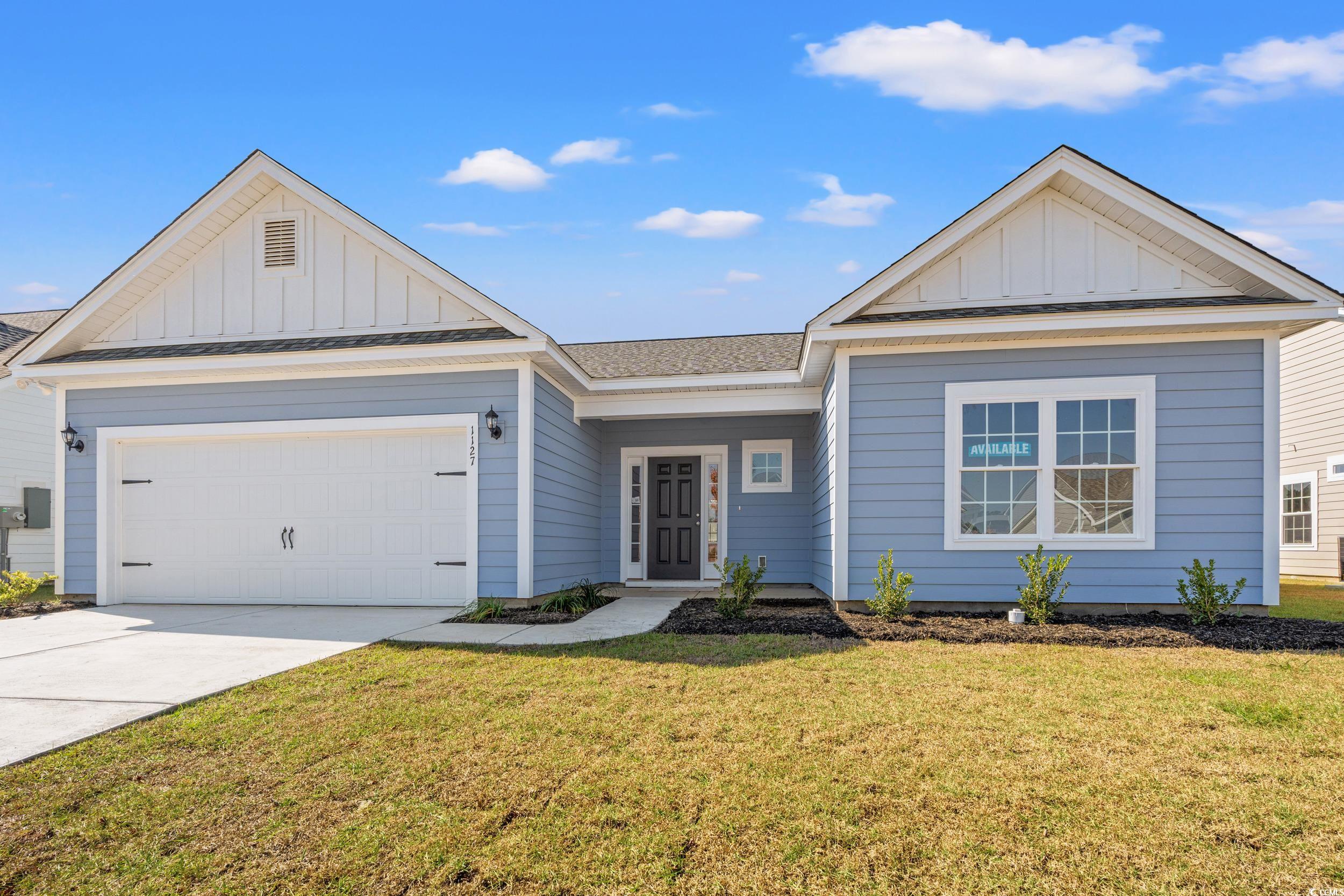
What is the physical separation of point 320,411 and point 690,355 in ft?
18.4

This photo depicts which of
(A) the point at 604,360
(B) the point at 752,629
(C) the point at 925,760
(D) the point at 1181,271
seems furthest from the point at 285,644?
(D) the point at 1181,271

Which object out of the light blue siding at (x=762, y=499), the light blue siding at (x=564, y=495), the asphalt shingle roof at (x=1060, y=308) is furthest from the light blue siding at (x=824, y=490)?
the light blue siding at (x=564, y=495)

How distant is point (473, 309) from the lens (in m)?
8.99

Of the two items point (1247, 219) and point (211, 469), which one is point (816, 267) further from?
point (211, 469)

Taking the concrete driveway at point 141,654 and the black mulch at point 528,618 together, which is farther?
the black mulch at point 528,618

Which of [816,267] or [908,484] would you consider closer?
[908,484]

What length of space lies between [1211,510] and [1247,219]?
4107 millimetres

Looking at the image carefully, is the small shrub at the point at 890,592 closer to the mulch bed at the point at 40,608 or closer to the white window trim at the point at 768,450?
the white window trim at the point at 768,450

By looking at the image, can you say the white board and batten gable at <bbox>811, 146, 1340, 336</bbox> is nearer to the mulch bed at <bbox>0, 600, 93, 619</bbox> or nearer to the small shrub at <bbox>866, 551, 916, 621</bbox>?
the small shrub at <bbox>866, 551, 916, 621</bbox>

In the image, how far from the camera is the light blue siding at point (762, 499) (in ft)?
38.8

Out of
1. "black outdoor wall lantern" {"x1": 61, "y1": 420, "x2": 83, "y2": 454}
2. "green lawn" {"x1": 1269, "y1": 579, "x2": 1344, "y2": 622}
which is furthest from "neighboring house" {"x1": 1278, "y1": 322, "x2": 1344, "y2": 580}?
"black outdoor wall lantern" {"x1": 61, "y1": 420, "x2": 83, "y2": 454}

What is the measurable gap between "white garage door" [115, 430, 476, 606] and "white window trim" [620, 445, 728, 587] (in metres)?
3.64

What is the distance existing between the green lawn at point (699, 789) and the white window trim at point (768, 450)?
6.69 m

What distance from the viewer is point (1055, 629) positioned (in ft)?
23.4
